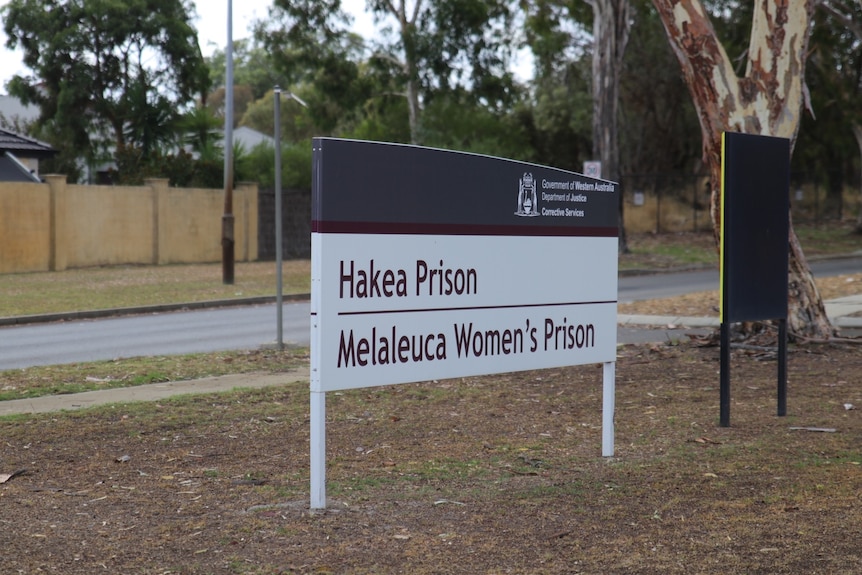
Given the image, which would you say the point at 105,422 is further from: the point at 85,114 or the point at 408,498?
the point at 85,114

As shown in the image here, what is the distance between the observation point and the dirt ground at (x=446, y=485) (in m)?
4.79

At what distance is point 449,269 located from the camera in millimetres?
5969

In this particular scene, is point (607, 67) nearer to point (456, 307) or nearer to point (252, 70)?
point (456, 307)

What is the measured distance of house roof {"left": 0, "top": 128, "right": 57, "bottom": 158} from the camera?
98.1 ft

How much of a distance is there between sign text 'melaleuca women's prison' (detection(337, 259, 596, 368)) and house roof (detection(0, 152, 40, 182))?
2631 centimetres

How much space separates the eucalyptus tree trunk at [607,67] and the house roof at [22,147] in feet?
49.4

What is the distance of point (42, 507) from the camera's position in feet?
18.5

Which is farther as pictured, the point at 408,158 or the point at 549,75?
the point at 549,75

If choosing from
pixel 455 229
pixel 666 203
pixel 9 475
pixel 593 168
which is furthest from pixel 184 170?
pixel 455 229

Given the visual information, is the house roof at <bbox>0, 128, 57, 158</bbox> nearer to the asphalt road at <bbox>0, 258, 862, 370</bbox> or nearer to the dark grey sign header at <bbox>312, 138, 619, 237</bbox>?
the asphalt road at <bbox>0, 258, 862, 370</bbox>

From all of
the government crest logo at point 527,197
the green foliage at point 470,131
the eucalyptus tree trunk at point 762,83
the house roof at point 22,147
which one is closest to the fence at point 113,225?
the house roof at point 22,147

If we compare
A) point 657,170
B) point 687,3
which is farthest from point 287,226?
point 687,3

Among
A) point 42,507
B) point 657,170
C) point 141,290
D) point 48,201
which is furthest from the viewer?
point 657,170

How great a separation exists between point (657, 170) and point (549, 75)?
584cm
